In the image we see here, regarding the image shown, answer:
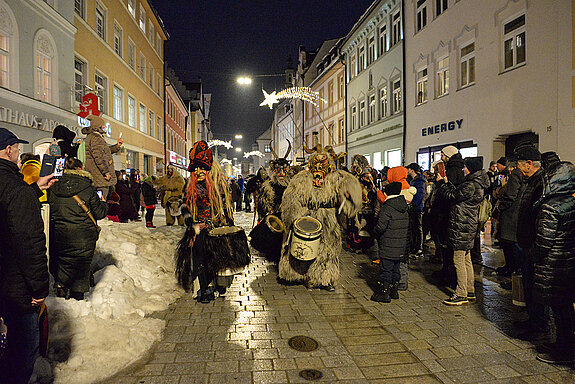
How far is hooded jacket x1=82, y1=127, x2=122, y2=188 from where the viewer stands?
6754 mm

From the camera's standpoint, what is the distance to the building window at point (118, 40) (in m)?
20.4

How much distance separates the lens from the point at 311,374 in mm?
3420

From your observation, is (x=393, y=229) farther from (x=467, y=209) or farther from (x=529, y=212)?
(x=529, y=212)

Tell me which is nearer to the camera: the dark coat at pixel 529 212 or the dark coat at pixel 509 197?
the dark coat at pixel 529 212

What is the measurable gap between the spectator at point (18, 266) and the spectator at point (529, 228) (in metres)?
4.43

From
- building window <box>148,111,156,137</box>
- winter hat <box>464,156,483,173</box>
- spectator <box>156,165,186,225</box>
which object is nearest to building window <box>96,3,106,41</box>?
building window <box>148,111,156,137</box>

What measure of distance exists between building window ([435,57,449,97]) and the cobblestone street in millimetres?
11705

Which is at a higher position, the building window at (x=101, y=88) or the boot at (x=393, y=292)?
the building window at (x=101, y=88)

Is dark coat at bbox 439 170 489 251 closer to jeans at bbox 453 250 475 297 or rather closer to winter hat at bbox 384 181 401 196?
jeans at bbox 453 250 475 297

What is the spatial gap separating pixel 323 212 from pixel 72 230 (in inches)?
137

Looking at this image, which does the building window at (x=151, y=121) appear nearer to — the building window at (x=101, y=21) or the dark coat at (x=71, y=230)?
the building window at (x=101, y=21)

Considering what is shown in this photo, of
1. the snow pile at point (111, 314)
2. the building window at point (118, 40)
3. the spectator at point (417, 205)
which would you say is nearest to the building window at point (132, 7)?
the building window at point (118, 40)

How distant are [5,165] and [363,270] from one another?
621 centimetres

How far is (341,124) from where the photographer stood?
30.4 m
